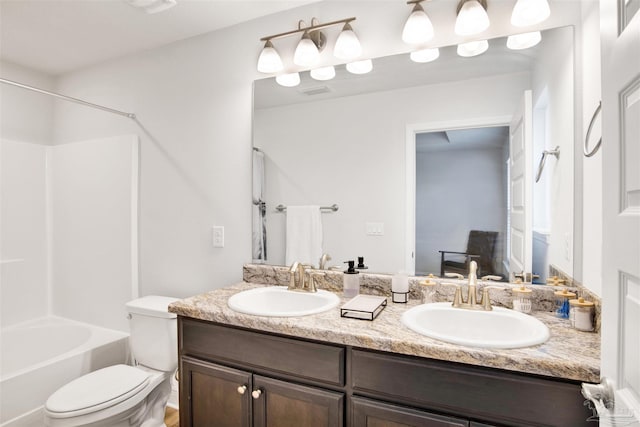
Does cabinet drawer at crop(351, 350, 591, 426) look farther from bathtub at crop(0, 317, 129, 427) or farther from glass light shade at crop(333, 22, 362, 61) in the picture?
bathtub at crop(0, 317, 129, 427)

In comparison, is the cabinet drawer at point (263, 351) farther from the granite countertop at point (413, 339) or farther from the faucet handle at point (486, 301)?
the faucet handle at point (486, 301)

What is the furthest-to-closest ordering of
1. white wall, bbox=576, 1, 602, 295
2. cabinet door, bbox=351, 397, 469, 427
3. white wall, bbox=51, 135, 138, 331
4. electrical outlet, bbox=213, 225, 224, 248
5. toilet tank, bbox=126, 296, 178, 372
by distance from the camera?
white wall, bbox=51, 135, 138, 331, electrical outlet, bbox=213, 225, 224, 248, toilet tank, bbox=126, 296, 178, 372, white wall, bbox=576, 1, 602, 295, cabinet door, bbox=351, 397, 469, 427

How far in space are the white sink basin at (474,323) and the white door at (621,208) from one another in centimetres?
45

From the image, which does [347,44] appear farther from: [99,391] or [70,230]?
[70,230]

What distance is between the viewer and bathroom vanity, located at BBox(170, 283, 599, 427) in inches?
36.5

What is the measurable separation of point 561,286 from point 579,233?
0.72 feet

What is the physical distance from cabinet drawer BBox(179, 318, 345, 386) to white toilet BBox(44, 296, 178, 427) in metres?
0.52

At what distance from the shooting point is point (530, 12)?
134 cm

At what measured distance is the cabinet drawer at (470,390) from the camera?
35.6 inches

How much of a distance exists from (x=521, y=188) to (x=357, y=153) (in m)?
0.74

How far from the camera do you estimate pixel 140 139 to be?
91.6 inches

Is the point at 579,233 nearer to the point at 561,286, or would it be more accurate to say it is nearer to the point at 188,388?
the point at 561,286

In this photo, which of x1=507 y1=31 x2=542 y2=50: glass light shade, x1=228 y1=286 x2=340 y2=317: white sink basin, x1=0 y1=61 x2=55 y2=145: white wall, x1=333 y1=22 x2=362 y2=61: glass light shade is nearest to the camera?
x1=507 y1=31 x2=542 y2=50: glass light shade

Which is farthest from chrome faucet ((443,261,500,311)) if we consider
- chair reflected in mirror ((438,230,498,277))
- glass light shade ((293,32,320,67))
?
glass light shade ((293,32,320,67))
